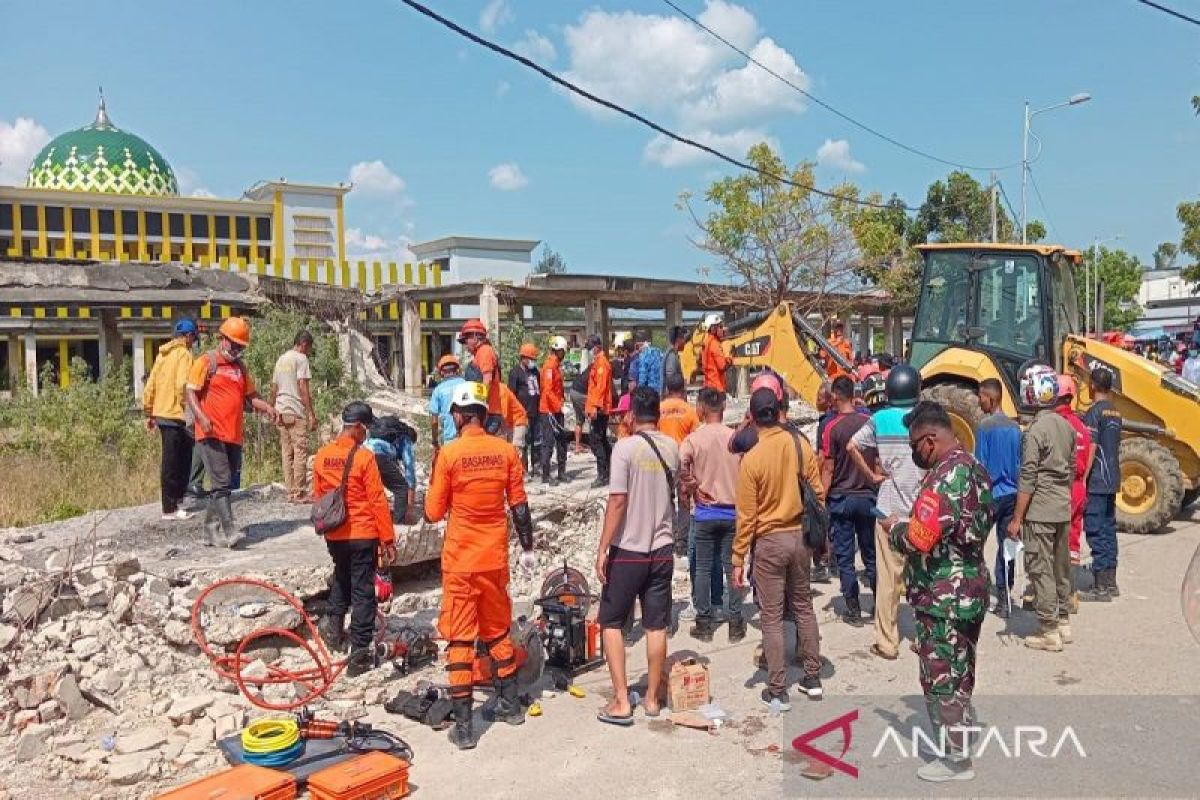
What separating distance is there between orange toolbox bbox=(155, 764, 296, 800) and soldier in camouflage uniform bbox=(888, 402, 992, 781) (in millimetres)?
2996

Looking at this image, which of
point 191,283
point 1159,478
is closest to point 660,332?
point 191,283

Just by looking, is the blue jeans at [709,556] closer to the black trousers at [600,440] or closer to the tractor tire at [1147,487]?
the black trousers at [600,440]

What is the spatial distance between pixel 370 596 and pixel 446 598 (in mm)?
1100

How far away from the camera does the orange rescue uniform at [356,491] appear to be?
5621mm

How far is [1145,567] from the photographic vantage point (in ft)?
26.5

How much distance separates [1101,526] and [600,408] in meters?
5.21

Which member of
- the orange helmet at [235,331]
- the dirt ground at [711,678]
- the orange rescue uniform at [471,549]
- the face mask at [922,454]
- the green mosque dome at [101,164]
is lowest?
the dirt ground at [711,678]

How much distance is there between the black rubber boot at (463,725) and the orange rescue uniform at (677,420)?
3.16m

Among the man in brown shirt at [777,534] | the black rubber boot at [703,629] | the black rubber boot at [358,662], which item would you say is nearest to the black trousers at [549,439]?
the black rubber boot at [703,629]

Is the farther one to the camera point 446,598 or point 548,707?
point 548,707

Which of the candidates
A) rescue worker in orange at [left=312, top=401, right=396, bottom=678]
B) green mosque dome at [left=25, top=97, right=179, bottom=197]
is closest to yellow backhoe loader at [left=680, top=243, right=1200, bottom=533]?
rescue worker in orange at [left=312, top=401, right=396, bottom=678]

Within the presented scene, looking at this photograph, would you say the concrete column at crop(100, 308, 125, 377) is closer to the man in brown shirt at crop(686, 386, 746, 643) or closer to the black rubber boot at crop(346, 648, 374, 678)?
the black rubber boot at crop(346, 648, 374, 678)

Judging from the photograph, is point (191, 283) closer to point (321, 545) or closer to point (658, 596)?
point (321, 545)

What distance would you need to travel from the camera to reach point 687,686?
16.8ft
